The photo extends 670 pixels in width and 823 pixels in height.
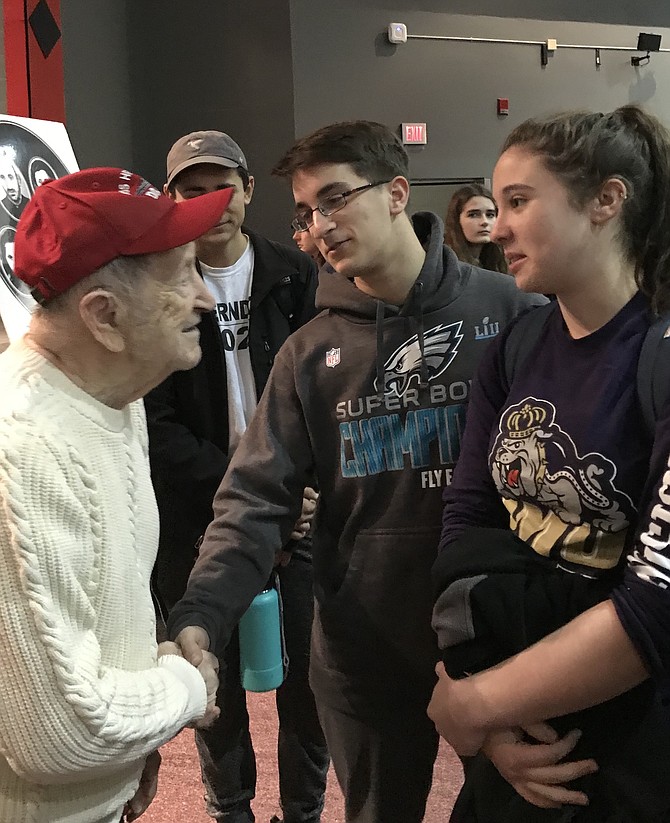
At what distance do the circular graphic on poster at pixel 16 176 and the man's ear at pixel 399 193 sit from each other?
2.95 feet

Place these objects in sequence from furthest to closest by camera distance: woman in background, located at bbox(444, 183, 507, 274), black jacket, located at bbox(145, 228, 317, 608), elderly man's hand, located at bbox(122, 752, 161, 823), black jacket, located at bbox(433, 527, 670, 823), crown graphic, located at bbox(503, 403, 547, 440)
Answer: woman in background, located at bbox(444, 183, 507, 274), black jacket, located at bbox(145, 228, 317, 608), elderly man's hand, located at bbox(122, 752, 161, 823), crown graphic, located at bbox(503, 403, 547, 440), black jacket, located at bbox(433, 527, 670, 823)

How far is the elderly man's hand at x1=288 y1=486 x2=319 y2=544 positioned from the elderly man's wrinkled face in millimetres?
863

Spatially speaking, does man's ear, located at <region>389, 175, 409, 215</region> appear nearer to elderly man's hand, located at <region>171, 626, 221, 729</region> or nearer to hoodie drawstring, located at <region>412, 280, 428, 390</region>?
hoodie drawstring, located at <region>412, 280, 428, 390</region>

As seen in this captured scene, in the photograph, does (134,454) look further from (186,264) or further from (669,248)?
(669,248)

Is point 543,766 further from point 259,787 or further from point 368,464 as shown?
point 259,787

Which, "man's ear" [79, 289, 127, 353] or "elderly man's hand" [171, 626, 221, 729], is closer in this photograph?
"man's ear" [79, 289, 127, 353]

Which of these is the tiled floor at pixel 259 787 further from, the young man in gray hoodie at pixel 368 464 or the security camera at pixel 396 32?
the security camera at pixel 396 32

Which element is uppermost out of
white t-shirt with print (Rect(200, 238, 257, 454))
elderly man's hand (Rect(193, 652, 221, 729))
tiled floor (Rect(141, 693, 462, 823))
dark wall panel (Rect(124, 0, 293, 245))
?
dark wall panel (Rect(124, 0, 293, 245))

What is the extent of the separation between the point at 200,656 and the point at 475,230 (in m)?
3.07

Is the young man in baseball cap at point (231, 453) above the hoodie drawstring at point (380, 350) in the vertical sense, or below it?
below

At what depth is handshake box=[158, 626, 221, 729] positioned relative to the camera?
44.7 inches

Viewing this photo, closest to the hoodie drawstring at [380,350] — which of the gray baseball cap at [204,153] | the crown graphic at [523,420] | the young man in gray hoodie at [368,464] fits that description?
the young man in gray hoodie at [368,464]

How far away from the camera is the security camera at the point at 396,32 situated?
5.20m

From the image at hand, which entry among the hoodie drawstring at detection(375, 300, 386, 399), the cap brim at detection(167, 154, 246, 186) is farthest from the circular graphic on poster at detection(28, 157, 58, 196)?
the hoodie drawstring at detection(375, 300, 386, 399)
